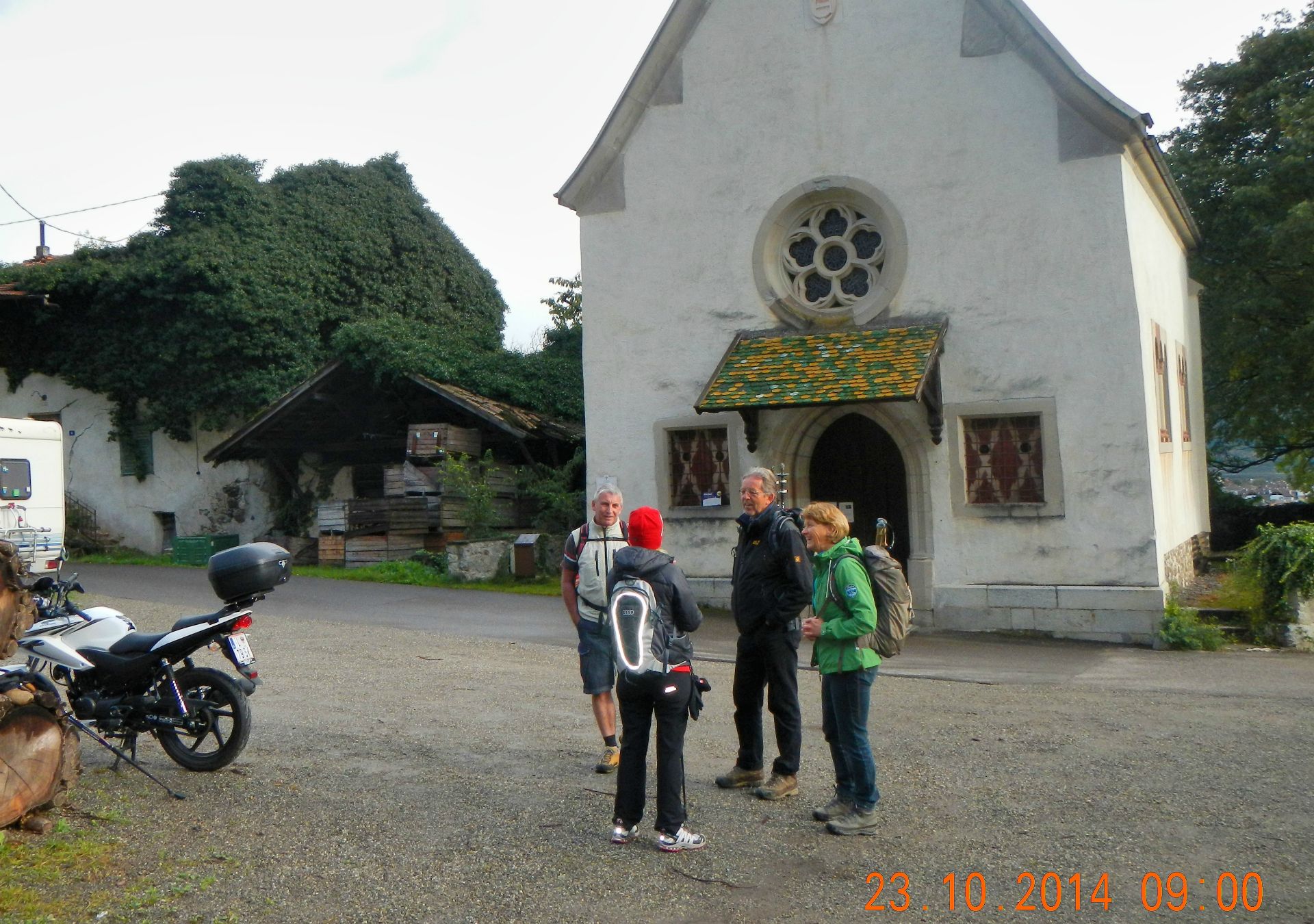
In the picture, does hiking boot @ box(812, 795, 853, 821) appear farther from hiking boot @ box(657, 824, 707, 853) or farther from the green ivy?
the green ivy

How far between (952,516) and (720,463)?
2912 mm

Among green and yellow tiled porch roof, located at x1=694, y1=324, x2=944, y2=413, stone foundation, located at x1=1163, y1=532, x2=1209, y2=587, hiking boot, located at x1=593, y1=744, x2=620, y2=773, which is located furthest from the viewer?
stone foundation, located at x1=1163, y1=532, x2=1209, y2=587

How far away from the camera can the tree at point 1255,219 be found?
20672mm

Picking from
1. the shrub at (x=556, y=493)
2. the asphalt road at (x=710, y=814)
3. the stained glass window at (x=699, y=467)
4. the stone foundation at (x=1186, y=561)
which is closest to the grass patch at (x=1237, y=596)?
the stone foundation at (x=1186, y=561)

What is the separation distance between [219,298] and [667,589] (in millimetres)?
22304

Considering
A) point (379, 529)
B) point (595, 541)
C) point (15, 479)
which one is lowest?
point (595, 541)

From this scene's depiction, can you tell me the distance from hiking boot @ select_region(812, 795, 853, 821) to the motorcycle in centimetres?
306

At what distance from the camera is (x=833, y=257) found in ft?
49.0

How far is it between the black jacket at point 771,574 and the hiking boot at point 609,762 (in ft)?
3.70

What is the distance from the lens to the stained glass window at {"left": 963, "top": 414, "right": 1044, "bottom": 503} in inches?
534

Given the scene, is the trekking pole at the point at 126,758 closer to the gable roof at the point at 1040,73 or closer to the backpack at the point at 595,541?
the backpack at the point at 595,541

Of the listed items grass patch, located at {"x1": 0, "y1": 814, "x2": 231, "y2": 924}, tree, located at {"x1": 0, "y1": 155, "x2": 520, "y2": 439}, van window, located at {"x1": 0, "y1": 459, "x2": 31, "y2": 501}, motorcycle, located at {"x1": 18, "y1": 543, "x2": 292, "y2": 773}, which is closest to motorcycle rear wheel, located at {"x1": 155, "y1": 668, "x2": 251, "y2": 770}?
motorcycle, located at {"x1": 18, "y1": 543, "x2": 292, "y2": 773}

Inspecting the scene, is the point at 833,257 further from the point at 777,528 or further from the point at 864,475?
the point at 777,528
